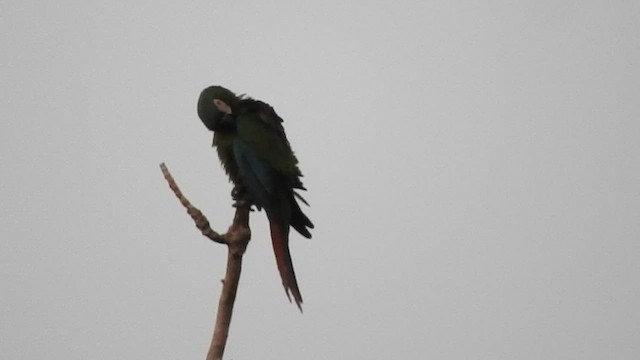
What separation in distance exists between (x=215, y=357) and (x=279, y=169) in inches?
65.1

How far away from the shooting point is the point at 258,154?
162 inches

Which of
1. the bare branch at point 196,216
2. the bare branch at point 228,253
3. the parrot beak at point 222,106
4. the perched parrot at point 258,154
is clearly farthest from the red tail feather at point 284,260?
the parrot beak at point 222,106

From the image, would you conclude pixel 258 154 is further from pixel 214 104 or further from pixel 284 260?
pixel 284 260

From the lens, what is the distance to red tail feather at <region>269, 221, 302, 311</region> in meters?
3.42

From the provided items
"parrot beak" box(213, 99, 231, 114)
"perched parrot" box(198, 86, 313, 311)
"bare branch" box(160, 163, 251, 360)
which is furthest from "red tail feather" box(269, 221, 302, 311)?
"parrot beak" box(213, 99, 231, 114)

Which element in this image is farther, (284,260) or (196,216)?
(284,260)

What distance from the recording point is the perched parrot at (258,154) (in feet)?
12.9

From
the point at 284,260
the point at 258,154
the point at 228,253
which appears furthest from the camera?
the point at 258,154

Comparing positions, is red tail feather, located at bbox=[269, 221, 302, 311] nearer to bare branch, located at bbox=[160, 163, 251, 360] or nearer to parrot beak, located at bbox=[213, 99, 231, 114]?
bare branch, located at bbox=[160, 163, 251, 360]

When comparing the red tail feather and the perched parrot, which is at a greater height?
the perched parrot

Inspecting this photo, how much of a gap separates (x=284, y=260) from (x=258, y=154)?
853 millimetres

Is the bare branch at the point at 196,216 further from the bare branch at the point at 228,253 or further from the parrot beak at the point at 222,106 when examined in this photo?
the parrot beak at the point at 222,106

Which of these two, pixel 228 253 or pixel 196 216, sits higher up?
pixel 196 216

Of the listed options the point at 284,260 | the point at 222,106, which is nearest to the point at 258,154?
the point at 222,106
